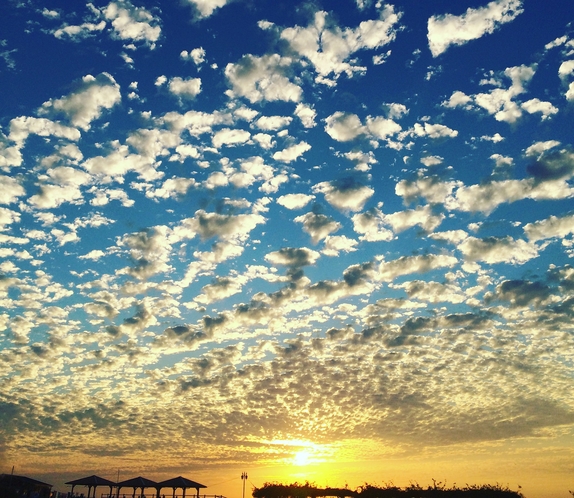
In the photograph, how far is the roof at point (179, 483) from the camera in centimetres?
5638

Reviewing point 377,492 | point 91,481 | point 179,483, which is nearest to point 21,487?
point 91,481

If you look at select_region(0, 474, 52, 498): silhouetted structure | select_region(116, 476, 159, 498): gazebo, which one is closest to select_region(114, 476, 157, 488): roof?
select_region(116, 476, 159, 498): gazebo

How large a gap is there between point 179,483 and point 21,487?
21.0 m

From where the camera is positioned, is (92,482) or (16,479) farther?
(16,479)

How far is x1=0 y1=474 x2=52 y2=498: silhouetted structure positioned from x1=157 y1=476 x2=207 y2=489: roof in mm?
17207

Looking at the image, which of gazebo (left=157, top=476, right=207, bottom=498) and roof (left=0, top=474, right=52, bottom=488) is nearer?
gazebo (left=157, top=476, right=207, bottom=498)

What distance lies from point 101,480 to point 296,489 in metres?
26.1

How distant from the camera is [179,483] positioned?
56.6 metres

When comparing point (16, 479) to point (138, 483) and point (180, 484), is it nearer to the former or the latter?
point (138, 483)

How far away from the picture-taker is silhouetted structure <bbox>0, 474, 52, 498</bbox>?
57.2m

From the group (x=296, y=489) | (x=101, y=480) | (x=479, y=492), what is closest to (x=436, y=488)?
(x=479, y=492)

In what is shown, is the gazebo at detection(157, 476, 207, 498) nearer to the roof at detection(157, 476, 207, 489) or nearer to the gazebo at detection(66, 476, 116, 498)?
the roof at detection(157, 476, 207, 489)

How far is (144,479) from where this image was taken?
194ft

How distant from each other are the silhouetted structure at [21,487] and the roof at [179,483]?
1721 centimetres
